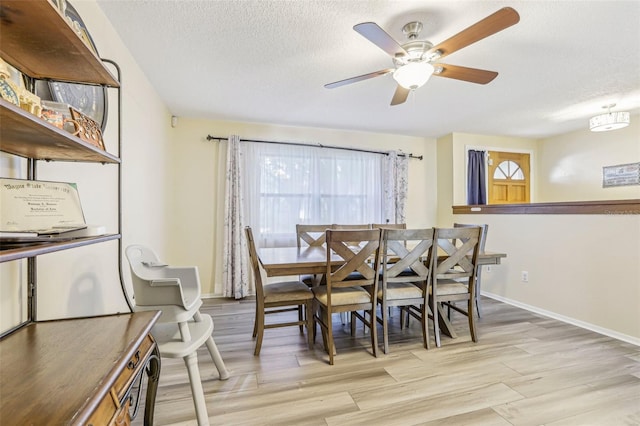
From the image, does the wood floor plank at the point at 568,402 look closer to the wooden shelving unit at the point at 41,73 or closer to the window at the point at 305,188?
the wooden shelving unit at the point at 41,73

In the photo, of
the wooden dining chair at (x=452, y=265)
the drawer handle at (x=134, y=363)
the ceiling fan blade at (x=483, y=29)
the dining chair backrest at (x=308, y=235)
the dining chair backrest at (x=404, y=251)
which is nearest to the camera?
the drawer handle at (x=134, y=363)

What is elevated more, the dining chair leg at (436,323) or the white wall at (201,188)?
the white wall at (201,188)

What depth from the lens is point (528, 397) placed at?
5.75 feet

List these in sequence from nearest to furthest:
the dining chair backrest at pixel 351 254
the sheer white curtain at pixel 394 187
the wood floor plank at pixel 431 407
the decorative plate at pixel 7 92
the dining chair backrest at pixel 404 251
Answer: the decorative plate at pixel 7 92 → the wood floor plank at pixel 431 407 → the dining chair backrest at pixel 351 254 → the dining chair backrest at pixel 404 251 → the sheer white curtain at pixel 394 187

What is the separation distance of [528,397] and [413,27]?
2.44 m

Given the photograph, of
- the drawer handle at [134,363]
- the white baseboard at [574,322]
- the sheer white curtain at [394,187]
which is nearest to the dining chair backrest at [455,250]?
the white baseboard at [574,322]

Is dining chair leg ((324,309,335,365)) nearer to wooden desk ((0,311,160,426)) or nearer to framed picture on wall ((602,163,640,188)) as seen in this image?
wooden desk ((0,311,160,426))

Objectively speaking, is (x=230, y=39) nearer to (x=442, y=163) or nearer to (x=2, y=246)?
(x=2, y=246)

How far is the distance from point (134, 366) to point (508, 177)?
5619 mm

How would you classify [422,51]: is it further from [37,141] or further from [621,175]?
[621,175]

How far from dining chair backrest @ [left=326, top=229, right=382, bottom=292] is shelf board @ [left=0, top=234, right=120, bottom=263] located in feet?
4.49

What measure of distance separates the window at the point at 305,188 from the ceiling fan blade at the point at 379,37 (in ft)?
7.74

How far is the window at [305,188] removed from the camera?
Answer: 3.84 meters

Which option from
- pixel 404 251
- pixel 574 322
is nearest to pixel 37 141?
pixel 404 251
